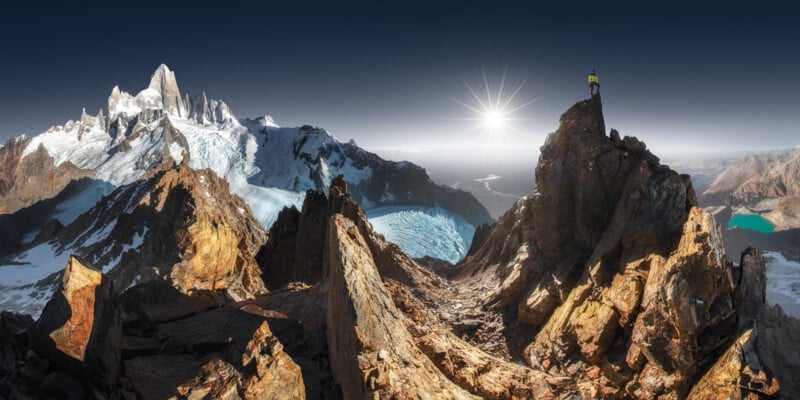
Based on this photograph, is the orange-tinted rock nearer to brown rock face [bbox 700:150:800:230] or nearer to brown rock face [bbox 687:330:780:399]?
brown rock face [bbox 687:330:780:399]

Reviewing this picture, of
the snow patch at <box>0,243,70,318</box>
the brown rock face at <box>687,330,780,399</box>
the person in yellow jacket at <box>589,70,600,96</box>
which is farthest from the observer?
the snow patch at <box>0,243,70,318</box>

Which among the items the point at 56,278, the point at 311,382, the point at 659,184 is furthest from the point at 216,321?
the point at 56,278

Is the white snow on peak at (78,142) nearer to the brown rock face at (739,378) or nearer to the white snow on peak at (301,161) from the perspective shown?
the white snow on peak at (301,161)

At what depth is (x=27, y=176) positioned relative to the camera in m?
115

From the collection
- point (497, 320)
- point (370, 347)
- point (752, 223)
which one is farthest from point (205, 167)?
point (752, 223)

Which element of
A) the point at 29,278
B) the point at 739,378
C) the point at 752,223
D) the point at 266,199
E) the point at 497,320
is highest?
the point at 266,199

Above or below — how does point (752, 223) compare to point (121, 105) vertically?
below

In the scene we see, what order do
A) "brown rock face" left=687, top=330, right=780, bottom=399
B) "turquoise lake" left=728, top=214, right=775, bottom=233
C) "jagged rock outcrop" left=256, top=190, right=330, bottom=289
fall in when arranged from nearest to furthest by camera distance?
"brown rock face" left=687, top=330, right=780, bottom=399, "jagged rock outcrop" left=256, top=190, right=330, bottom=289, "turquoise lake" left=728, top=214, right=775, bottom=233

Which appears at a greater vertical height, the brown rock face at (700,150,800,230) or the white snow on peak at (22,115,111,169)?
the white snow on peak at (22,115,111,169)

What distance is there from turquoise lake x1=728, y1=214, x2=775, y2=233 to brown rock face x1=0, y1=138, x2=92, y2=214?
244370mm

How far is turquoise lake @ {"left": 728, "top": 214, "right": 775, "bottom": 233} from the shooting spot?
415ft

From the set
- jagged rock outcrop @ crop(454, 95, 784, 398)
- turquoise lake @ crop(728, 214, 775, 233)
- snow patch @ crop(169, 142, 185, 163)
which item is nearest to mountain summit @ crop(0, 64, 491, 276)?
snow patch @ crop(169, 142, 185, 163)

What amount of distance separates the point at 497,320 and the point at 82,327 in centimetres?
1710

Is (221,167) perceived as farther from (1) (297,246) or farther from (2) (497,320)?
(2) (497,320)
